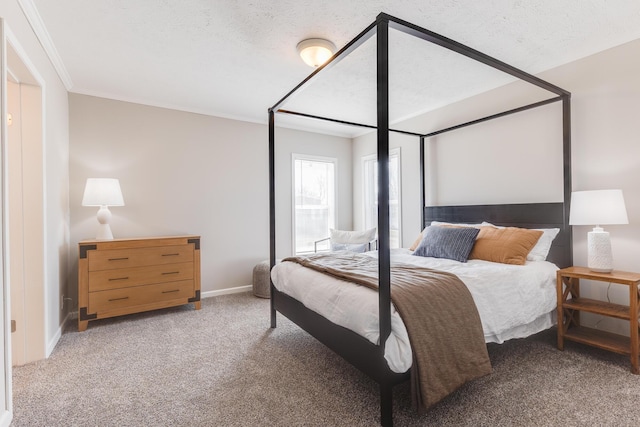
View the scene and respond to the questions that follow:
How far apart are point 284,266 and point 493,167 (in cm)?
248

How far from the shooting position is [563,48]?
2596 millimetres

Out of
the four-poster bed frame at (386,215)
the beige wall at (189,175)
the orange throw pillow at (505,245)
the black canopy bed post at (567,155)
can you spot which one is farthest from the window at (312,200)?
the black canopy bed post at (567,155)

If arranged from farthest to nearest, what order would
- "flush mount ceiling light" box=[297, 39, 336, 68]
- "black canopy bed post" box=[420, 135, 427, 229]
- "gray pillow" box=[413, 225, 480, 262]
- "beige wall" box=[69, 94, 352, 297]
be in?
"black canopy bed post" box=[420, 135, 427, 229]
"beige wall" box=[69, 94, 352, 297]
"gray pillow" box=[413, 225, 480, 262]
"flush mount ceiling light" box=[297, 39, 336, 68]

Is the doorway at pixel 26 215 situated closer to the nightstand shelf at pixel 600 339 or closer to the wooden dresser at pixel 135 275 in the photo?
the wooden dresser at pixel 135 275

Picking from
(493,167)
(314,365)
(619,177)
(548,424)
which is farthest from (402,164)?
(548,424)

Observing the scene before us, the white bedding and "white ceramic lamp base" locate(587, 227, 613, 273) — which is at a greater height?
"white ceramic lamp base" locate(587, 227, 613, 273)

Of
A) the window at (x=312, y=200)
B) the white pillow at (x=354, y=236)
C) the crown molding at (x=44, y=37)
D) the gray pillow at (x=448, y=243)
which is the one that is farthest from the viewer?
the window at (x=312, y=200)

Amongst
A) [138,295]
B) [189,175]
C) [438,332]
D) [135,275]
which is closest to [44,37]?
[189,175]

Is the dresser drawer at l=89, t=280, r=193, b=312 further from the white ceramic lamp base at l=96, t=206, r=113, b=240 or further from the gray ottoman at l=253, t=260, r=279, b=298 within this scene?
the gray ottoman at l=253, t=260, r=279, b=298

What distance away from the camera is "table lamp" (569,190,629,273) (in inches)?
87.8

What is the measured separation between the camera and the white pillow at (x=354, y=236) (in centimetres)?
434

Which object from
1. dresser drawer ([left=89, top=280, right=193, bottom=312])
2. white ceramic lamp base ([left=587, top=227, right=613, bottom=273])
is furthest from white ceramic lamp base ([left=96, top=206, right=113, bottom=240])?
white ceramic lamp base ([left=587, top=227, right=613, bottom=273])

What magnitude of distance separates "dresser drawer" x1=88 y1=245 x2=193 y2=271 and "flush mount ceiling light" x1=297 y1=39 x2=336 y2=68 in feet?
7.94

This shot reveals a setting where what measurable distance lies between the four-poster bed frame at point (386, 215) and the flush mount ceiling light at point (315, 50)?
33 cm
